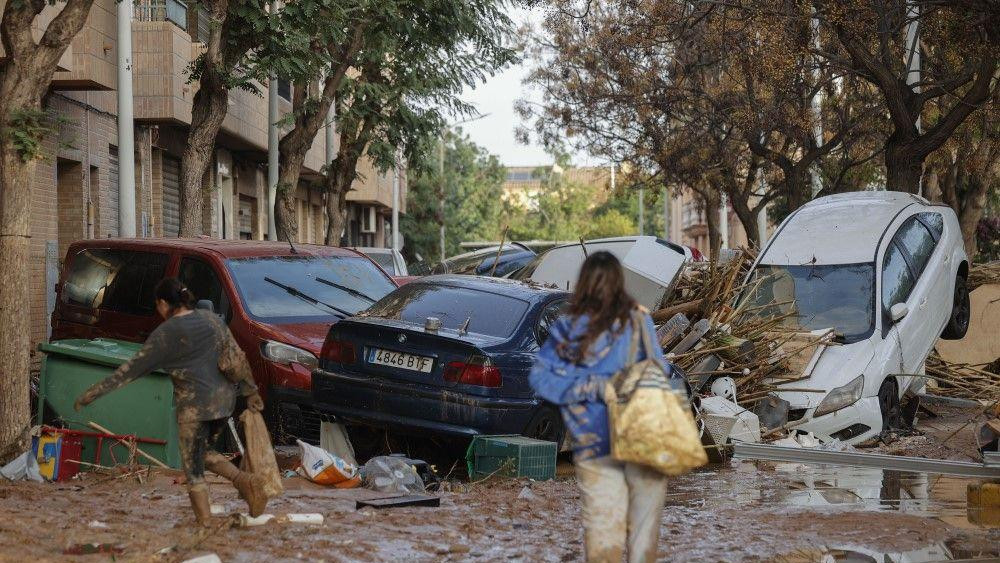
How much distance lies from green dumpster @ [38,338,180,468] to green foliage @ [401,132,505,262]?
4526 centimetres

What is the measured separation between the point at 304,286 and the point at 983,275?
10077 mm

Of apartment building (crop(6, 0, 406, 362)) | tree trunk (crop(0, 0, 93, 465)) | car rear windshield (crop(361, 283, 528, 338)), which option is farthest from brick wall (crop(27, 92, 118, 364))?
car rear windshield (crop(361, 283, 528, 338))

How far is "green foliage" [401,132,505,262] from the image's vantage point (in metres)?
68.6

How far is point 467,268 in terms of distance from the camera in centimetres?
2384

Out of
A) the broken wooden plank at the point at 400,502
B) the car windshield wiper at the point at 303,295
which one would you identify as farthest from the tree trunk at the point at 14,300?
the broken wooden plank at the point at 400,502

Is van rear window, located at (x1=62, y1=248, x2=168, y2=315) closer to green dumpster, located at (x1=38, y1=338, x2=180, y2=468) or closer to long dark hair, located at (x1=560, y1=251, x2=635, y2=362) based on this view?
green dumpster, located at (x1=38, y1=338, x2=180, y2=468)

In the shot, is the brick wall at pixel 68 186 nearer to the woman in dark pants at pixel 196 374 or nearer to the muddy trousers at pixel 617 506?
the woman in dark pants at pixel 196 374

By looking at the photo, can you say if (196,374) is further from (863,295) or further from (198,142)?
(198,142)

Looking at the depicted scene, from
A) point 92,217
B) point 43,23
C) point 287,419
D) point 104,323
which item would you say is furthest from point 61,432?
point 92,217

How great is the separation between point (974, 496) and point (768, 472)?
2259 mm

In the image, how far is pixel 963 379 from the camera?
1555cm

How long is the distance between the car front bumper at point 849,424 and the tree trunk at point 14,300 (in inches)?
259

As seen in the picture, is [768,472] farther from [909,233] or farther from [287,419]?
[909,233]

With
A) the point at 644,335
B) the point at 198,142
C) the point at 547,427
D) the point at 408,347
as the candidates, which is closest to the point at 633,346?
the point at 644,335
